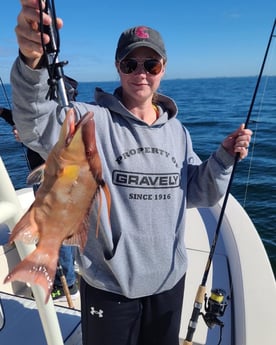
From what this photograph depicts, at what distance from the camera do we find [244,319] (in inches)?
99.3

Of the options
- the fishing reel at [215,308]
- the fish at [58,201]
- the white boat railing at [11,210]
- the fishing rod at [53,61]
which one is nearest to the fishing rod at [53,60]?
the fishing rod at [53,61]

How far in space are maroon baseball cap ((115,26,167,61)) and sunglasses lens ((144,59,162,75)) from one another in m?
0.05

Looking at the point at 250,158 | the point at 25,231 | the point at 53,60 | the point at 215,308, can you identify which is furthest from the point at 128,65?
the point at 250,158

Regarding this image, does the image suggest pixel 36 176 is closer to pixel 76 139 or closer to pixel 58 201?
pixel 58 201

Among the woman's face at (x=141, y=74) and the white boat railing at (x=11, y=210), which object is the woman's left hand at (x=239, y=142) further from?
the white boat railing at (x=11, y=210)

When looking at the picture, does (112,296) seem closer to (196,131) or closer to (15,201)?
(15,201)

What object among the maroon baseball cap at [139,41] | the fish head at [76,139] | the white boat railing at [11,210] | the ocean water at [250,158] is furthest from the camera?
the ocean water at [250,158]

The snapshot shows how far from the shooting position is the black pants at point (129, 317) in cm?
190

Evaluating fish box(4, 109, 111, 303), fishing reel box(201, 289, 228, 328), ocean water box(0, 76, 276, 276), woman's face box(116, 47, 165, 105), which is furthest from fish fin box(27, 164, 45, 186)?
fishing reel box(201, 289, 228, 328)

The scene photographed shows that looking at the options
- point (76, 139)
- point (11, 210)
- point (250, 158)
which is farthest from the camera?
point (250, 158)

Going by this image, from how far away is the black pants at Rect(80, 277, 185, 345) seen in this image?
1.90 metres

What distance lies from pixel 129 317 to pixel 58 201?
0.96 m

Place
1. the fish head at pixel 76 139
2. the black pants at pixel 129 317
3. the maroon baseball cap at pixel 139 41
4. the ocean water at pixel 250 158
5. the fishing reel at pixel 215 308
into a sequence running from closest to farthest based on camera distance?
the fish head at pixel 76 139 → the maroon baseball cap at pixel 139 41 → the black pants at pixel 129 317 → the fishing reel at pixel 215 308 → the ocean water at pixel 250 158

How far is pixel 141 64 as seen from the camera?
1.83 m
